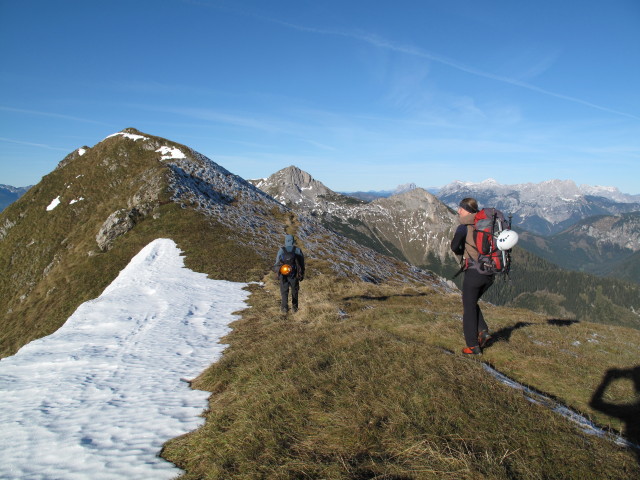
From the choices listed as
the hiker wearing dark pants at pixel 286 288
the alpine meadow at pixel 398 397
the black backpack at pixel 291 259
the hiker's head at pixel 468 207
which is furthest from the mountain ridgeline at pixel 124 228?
the hiker's head at pixel 468 207

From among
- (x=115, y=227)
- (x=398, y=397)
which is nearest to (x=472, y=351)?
(x=398, y=397)

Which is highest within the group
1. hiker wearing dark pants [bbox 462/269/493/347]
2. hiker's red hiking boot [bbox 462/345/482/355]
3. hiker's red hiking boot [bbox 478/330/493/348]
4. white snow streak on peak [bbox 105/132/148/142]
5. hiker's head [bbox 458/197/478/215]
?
white snow streak on peak [bbox 105/132/148/142]

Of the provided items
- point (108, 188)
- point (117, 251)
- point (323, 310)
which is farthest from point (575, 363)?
point (108, 188)

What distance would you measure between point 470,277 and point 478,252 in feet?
2.43

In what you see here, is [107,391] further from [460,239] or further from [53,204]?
[53,204]

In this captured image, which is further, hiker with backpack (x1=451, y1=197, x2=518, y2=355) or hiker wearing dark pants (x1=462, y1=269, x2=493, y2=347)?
hiker wearing dark pants (x1=462, y1=269, x2=493, y2=347)

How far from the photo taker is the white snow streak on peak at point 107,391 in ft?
17.5

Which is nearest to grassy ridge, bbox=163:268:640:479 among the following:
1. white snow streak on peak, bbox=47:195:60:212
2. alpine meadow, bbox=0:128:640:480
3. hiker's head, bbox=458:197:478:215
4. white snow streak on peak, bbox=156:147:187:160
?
alpine meadow, bbox=0:128:640:480

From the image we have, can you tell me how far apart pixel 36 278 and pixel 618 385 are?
52240 mm

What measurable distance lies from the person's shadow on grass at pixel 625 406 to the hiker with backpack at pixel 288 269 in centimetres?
1097

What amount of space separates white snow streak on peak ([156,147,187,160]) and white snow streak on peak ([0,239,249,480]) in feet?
168

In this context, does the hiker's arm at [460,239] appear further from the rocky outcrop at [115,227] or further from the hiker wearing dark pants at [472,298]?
the rocky outcrop at [115,227]

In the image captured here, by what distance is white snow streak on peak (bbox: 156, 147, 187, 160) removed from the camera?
204ft

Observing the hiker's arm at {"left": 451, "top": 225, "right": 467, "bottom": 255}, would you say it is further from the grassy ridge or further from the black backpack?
the black backpack
